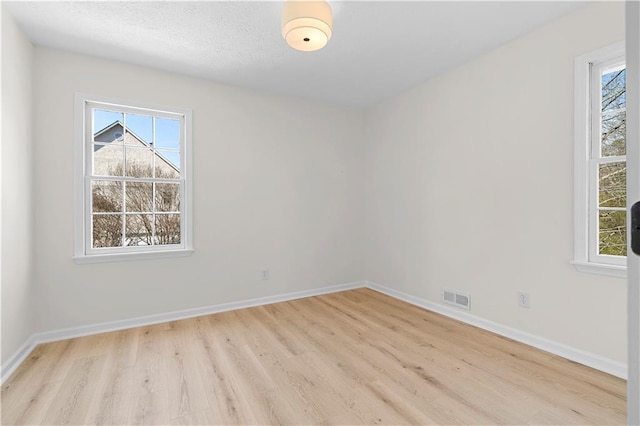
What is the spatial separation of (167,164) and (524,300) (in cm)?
376

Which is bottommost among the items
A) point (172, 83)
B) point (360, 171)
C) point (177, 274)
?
point (177, 274)

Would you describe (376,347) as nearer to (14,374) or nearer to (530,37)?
(14,374)

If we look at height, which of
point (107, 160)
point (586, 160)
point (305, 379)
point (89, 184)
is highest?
point (107, 160)

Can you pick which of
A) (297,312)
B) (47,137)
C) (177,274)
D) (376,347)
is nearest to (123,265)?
(177,274)

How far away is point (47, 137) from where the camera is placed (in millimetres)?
2820

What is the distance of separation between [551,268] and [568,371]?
29.7 inches

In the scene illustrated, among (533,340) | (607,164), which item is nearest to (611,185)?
(607,164)

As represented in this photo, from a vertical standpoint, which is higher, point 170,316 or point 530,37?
point 530,37

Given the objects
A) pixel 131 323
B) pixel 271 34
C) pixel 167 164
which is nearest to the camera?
pixel 271 34

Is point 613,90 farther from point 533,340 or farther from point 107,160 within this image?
point 107,160

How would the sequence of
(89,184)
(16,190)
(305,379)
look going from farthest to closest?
(89,184)
(16,190)
(305,379)

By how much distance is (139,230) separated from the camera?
3.34m

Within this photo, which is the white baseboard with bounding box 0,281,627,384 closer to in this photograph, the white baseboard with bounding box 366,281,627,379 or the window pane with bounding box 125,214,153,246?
the white baseboard with bounding box 366,281,627,379

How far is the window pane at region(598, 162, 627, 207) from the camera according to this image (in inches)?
89.7
